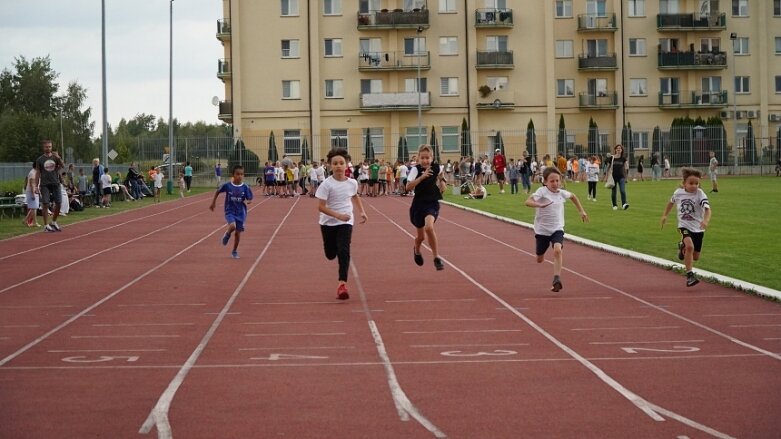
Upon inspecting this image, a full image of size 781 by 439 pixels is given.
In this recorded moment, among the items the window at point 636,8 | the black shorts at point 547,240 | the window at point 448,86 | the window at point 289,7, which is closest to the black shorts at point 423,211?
the black shorts at point 547,240

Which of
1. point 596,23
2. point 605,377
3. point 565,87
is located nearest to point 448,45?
point 565,87

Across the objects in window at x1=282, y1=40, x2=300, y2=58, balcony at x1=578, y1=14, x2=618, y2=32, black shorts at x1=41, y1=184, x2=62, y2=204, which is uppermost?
balcony at x1=578, y1=14, x2=618, y2=32

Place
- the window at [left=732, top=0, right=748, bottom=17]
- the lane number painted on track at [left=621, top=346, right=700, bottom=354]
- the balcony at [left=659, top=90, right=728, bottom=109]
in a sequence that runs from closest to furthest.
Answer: the lane number painted on track at [left=621, top=346, right=700, bottom=354] < the balcony at [left=659, top=90, right=728, bottom=109] < the window at [left=732, top=0, right=748, bottom=17]

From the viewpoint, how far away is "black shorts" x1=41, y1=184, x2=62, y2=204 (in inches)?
1095

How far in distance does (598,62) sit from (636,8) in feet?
16.8

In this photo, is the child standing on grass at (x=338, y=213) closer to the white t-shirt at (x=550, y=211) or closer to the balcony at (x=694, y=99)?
the white t-shirt at (x=550, y=211)

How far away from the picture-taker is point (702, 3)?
80.9 m

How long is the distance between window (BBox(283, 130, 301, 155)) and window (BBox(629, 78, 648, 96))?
23153 millimetres

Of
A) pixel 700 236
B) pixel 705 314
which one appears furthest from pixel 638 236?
pixel 705 314

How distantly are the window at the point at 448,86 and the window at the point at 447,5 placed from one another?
4.65 m

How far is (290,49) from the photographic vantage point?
76625 mm

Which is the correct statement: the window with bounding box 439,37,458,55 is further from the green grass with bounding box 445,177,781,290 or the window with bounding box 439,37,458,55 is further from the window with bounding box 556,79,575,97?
the green grass with bounding box 445,177,781,290

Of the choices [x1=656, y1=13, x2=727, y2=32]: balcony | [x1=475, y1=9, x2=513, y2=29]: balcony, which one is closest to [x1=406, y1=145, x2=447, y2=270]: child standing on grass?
[x1=475, y1=9, x2=513, y2=29]: balcony

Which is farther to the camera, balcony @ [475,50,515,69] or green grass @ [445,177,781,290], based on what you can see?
balcony @ [475,50,515,69]
